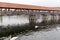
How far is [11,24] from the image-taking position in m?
2.71

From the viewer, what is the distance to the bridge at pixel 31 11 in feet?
7.43

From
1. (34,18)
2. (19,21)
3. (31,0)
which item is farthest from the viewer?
(31,0)

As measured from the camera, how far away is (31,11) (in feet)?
10.2

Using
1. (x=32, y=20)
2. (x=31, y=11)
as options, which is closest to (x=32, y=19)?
(x=32, y=20)

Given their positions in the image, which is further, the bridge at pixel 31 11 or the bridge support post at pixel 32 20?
the bridge support post at pixel 32 20

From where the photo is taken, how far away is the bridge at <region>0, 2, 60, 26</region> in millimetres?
2264

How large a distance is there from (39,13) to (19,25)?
807mm

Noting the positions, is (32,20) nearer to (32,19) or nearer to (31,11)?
(32,19)

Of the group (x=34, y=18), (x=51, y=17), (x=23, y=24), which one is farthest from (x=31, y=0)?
(x=23, y=24)

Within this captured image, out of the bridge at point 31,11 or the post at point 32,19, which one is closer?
the bridge at point 31,11

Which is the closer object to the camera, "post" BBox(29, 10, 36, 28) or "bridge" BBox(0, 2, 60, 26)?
"bridge" BBox(0, 2, 60, 26)

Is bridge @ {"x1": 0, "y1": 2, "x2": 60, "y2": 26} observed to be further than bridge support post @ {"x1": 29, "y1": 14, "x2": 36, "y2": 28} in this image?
No

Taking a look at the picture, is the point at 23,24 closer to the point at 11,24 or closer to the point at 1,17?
the point at 11,24

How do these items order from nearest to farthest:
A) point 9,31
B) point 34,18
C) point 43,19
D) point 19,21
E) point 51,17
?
1. point 9,31
2. point 19,21
3. point 34,18
4. point 43,19
5. point 51,17
